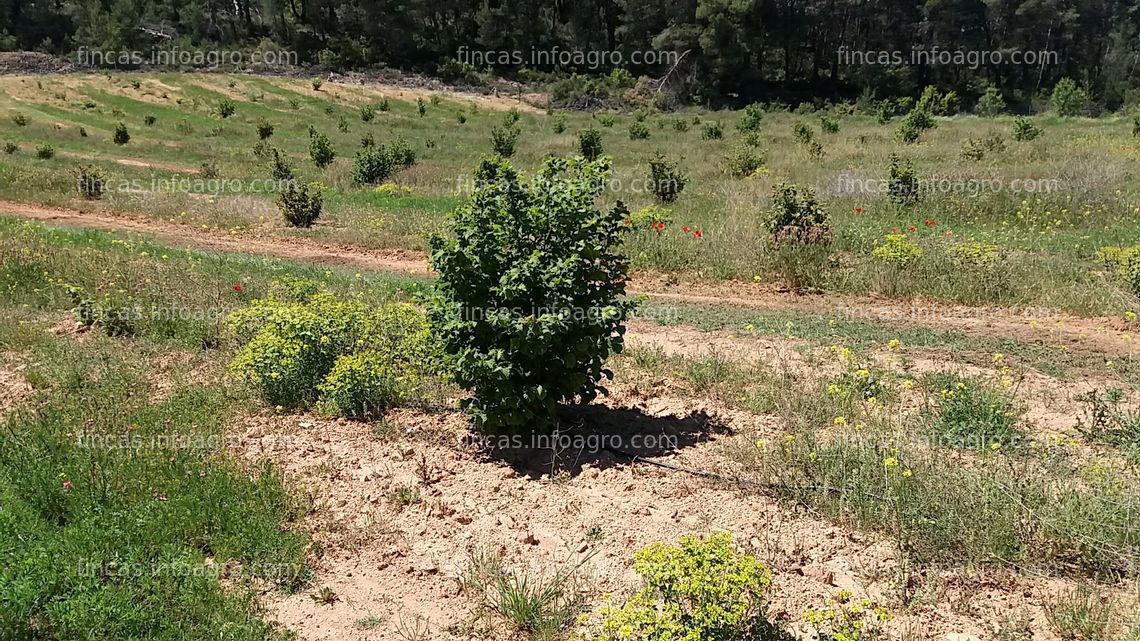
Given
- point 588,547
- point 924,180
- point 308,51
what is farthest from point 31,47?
point 588,547

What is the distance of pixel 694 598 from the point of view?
3.50 m

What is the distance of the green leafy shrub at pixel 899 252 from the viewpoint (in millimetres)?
9742

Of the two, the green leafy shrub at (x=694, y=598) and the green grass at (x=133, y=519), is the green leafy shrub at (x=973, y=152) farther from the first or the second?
the green grass at (x=133, y=519)

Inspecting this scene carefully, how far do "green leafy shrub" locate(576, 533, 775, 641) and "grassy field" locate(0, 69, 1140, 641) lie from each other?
0.28 meters

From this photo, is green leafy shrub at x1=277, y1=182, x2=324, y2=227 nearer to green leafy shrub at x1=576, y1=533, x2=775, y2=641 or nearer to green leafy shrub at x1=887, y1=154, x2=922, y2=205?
green leafy shrub at x1=887, y1=154, x2=922, y2=205

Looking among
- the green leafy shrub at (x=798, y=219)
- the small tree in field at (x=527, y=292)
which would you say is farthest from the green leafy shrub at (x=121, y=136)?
the small tree in field at (x=527, y=292)

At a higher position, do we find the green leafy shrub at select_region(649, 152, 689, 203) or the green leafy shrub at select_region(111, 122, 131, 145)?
the green leafy shrub at select_region(111, 122, 131, 145)

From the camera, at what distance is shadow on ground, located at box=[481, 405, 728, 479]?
526 cm

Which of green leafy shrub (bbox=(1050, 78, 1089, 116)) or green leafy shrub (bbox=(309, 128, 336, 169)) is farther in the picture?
green leafy shrub (bbox=(1050, 78, 1089, 116))

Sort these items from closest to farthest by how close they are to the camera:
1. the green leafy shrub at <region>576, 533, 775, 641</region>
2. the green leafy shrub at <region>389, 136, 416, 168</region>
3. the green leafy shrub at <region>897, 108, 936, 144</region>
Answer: the green leafy shrub at <region>576, 533, 775, 641</region>
the green leafy shrub at <region>389, 136, 416, 168</region>
the green leafy shrub at <region>897, 108, 936, 144</region>

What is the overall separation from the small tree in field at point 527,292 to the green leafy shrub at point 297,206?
10.3m

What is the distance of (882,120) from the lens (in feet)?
108

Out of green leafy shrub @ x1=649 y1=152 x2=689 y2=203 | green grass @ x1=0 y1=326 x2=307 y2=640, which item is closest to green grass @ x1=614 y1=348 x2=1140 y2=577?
green grass @ x1=0 y1=326 x2=307 y2=640

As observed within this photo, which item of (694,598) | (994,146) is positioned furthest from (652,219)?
(994,146)
